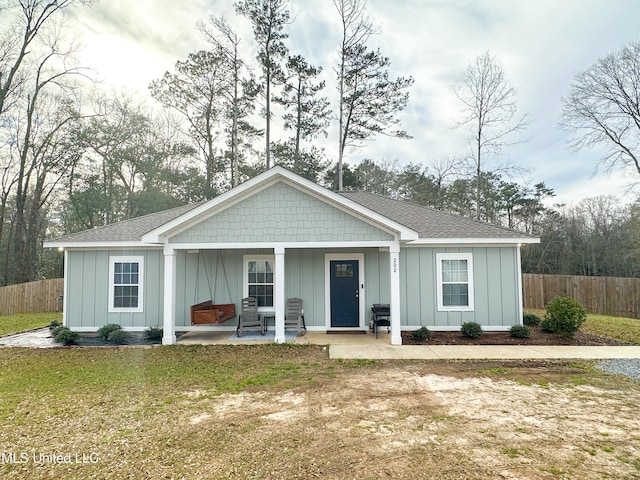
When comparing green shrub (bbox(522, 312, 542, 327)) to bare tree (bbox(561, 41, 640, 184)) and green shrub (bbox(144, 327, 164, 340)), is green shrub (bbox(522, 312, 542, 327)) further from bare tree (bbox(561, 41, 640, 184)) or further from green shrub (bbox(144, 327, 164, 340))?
bare tree (bbox(561, 41, 640, 184))

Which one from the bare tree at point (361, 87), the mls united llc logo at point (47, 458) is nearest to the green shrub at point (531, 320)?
the mls united llc logo at point (47, 458)

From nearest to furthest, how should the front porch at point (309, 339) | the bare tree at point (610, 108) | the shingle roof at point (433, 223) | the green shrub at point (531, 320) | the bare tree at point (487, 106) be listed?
1. the front porch at point (309, 339)
2. the shingle roof at point (433, 223)
3. the green shrub at point (531, 320)
4. the bare tree at point (610, 108)
5. the bare tree at point (487, 106)

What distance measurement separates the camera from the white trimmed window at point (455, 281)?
9.21 m

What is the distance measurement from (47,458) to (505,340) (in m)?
8.80

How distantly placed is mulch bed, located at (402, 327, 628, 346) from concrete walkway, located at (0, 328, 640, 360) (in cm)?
34

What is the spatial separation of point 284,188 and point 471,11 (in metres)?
10.3

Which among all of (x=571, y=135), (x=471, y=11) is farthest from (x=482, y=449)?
(x=571, y=135)

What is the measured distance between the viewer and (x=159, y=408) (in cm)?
445

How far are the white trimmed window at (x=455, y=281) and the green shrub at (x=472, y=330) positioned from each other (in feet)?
2.40

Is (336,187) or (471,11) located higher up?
(471,11)

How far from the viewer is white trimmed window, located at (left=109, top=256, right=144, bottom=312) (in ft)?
31.4

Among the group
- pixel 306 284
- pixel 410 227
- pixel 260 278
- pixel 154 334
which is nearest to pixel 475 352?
pixel 410 227

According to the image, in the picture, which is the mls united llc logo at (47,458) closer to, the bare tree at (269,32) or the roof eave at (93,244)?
the roof eave at (93,244)

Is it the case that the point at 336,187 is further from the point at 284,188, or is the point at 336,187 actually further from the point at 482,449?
the point at 482,449
